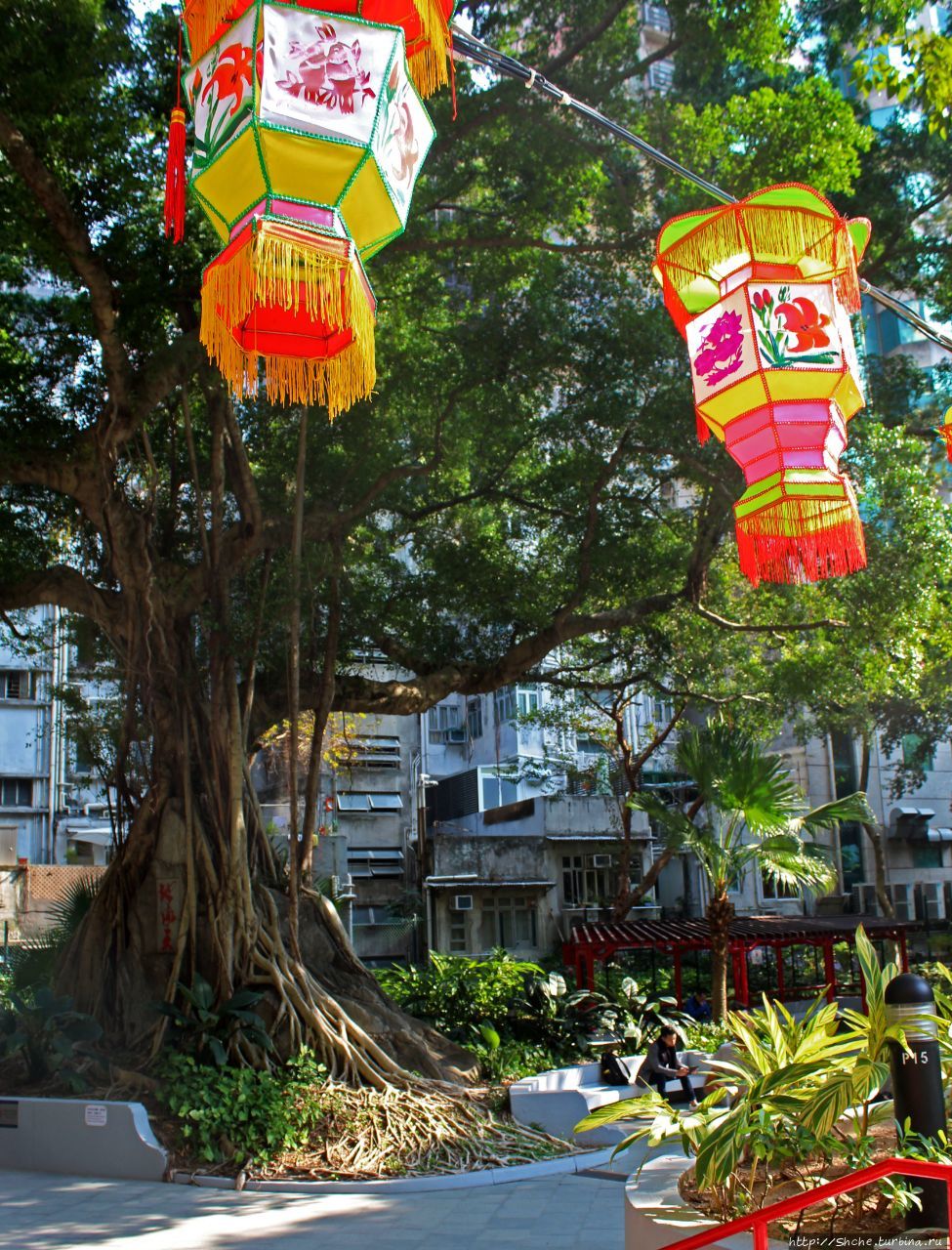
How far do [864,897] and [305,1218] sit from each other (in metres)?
20.5

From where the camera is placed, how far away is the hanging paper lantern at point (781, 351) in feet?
16.0

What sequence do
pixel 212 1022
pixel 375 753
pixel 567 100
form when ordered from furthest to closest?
1. pixel 375 753
2. pixel 212 1022
3. pixel 567 100

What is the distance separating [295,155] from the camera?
11.8ft

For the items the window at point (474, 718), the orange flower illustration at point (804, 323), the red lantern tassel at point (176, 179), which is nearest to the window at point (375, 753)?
the window at point (474, 718)

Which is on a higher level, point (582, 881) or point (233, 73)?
point (233, 73)

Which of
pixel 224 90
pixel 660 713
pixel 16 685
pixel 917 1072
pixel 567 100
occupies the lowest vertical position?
pixel 917 1072

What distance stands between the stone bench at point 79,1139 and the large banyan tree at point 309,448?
91cm

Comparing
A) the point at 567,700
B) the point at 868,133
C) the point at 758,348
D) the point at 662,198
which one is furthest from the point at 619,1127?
the point at 567,700

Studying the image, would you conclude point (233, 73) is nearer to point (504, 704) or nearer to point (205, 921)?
point (205, 921)

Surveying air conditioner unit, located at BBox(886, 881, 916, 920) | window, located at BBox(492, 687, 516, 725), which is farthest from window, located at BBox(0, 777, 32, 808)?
air conditioner unit, located at BBox(886, 881, 916, 920)

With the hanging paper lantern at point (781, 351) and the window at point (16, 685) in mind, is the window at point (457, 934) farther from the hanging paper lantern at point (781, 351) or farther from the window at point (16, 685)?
the hanging paper lantern at point (781, 351)

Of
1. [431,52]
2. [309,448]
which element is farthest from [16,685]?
[431,52]

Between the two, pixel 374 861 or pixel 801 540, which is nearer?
pixel 801 540

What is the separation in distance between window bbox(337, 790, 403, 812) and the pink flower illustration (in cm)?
1738
